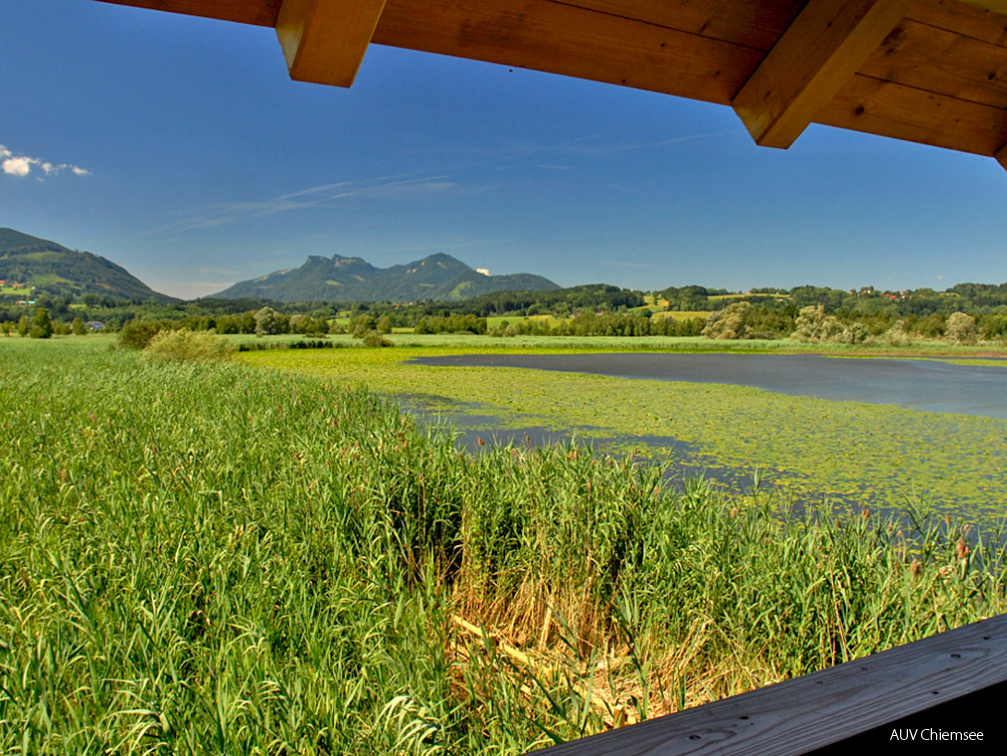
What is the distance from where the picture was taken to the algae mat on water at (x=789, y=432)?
405 cm

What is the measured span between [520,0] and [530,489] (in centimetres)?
202

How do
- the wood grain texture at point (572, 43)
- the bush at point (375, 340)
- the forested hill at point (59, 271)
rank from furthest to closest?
the forested hill at point (59, 271), the bush at point (375, 340), the wood grain texture at point (572, 43)

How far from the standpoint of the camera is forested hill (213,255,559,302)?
4363 inches

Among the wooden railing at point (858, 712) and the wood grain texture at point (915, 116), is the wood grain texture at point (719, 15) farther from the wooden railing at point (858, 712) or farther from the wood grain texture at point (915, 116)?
the wooden railing at point (858, 712)

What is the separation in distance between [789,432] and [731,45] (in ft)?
20.8

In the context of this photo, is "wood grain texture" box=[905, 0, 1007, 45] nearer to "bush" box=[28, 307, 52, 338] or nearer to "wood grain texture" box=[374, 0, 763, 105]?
"wood grain texture" box=[374, 0, 763, 105]

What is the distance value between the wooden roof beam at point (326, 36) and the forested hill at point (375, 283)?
9397 centimetres

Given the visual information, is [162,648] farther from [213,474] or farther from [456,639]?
[213,474]

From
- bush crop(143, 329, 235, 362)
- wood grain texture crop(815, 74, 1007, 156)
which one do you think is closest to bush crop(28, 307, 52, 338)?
bush crop(143, 329, 235, 362)

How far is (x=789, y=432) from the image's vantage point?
6422 millimetres

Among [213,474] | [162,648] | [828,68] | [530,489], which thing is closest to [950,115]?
[828,68]

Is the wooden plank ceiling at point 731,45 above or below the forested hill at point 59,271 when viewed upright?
below

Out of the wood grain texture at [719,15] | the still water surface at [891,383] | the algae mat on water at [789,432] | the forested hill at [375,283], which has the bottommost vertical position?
the algae mat on water at [789,432]

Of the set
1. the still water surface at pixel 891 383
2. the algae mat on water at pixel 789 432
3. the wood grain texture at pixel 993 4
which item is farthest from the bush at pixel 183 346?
the wood grain texture at pixel 993 4
